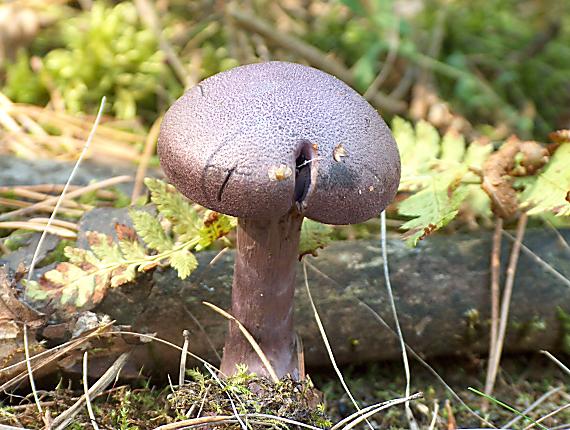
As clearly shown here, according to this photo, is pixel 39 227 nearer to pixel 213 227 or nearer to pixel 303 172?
pixel 213 227

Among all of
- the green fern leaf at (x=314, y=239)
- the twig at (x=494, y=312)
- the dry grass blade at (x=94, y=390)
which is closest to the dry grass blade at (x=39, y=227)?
the dry grass blade at (x=94, y=390)

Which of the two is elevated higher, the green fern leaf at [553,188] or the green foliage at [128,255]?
the green fern leaf at [553,188]

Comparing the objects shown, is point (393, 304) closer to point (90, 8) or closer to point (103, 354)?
point (103, 354)

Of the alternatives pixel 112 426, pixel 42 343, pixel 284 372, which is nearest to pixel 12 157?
pixel 42 343

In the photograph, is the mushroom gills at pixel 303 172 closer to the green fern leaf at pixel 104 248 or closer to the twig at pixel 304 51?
the green fern leaf at pixel 104 248

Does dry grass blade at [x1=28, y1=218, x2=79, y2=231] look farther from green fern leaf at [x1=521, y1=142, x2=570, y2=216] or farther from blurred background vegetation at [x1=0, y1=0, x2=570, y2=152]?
green fern leaf at [x1=521, y1=142, x2=570, y2=216]

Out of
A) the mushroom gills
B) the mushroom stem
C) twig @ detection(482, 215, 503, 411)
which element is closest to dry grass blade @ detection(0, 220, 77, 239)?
the mushroom stem
